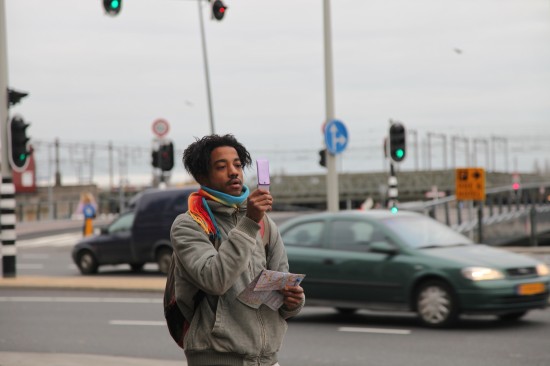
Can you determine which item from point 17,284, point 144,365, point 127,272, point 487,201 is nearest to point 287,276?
point 144,365

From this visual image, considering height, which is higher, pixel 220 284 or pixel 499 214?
pixel 220 284

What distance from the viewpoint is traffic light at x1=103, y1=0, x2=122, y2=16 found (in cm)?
1839

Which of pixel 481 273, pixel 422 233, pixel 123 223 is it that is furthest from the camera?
pixel 123 223

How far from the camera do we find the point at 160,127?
28.6m

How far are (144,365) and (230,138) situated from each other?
212 inches

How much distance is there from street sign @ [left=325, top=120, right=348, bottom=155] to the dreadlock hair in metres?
16.2

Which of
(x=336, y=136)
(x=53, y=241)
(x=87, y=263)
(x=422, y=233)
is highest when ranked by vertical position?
(x=336, y=136)

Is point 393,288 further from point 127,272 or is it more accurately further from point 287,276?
point 127,272

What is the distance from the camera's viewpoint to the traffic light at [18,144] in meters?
20.1

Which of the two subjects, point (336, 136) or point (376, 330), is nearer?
point (376, 330)

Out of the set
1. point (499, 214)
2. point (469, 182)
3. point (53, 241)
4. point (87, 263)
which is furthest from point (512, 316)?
point (53, 241)

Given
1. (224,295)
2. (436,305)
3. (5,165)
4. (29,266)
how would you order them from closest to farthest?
(224,295) → (436,305) → (5,165) → (29,266)

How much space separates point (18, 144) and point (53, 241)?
1824 centimetres

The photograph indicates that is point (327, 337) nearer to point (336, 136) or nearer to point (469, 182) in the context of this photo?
point (336, 136)
